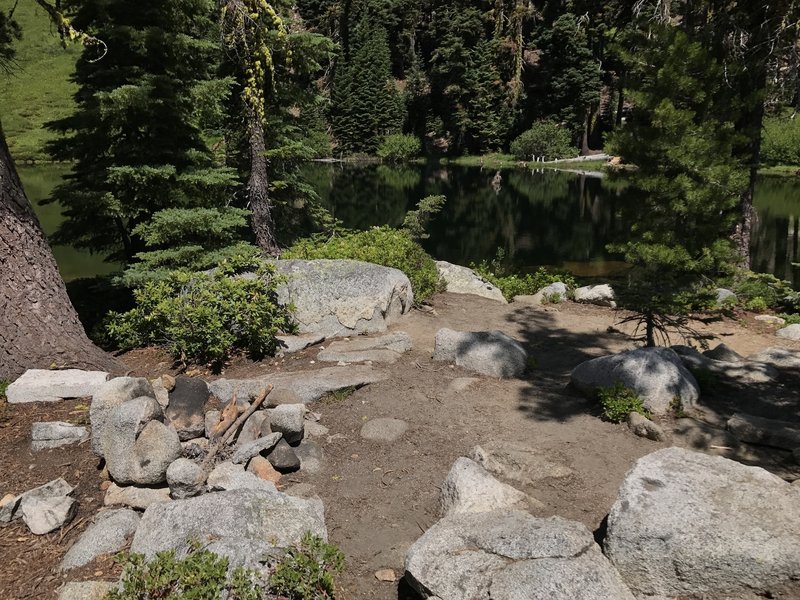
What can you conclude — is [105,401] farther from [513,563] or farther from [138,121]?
[138,121]

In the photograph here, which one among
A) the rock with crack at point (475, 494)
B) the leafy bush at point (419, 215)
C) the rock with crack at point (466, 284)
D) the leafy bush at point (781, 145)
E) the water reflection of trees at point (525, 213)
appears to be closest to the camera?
the rock with crack at point (475, 494)

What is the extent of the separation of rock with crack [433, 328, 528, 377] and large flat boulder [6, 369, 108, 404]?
154 inches

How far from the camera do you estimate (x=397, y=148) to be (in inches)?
2525

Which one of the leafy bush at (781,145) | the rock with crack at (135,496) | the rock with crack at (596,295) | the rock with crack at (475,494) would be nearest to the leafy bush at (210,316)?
the rock with crack at (135,496)

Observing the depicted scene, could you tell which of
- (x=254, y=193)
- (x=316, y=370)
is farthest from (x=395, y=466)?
(x=254, y=193)

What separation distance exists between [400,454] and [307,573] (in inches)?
78.7

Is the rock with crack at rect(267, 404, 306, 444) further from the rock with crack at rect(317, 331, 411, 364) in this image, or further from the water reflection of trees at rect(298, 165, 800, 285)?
the water reflection of trees at rect(298, 165, 800, 285)

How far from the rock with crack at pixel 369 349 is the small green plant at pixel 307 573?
150 inches

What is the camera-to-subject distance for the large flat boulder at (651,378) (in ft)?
18.7

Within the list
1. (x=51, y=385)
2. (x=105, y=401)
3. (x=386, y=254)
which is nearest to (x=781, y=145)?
(x=386, y=254)

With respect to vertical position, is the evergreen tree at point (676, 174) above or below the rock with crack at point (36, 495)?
above

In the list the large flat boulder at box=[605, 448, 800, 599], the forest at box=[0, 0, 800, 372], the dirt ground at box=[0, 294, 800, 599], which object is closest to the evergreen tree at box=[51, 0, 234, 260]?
the forest at box=[0, 0, 800, 372]

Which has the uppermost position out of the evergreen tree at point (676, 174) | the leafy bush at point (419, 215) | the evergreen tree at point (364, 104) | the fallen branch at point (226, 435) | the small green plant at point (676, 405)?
the evergreen tree at point (364, 104)

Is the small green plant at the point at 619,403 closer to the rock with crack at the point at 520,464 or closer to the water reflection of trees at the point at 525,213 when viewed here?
the rock with crack at the point at 520,464
